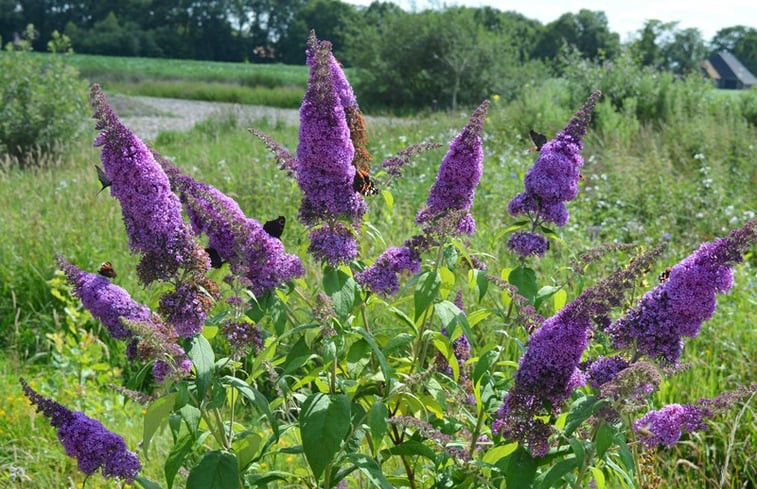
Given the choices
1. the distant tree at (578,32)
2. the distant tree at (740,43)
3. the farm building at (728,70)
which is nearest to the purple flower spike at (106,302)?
the distant tree at (578,32)

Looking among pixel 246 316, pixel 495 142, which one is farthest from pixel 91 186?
pixel 246 316

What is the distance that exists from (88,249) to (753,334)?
18.4 ft

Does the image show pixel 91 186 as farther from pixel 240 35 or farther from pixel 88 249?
pixel 240 35

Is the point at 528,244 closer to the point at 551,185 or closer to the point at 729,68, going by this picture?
the point at 551,185

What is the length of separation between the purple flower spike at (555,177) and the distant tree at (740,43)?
111m

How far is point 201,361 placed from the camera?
2150 millimetres

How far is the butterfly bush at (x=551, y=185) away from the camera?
2863mm

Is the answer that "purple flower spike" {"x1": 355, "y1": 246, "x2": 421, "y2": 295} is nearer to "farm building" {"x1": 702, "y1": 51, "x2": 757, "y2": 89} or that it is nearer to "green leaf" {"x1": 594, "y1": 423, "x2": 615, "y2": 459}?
"green leaf" {"x1": 594, "y1": 423, "x2": 615, "y2": 459}

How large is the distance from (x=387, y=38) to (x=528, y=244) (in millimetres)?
27841

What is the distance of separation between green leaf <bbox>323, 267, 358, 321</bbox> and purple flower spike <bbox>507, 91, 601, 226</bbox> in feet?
2.61

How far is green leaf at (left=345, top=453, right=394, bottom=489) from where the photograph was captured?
238cm

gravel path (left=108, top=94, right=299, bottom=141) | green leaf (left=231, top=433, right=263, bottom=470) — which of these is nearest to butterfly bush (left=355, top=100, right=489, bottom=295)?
green leaf (left=231, top=433, right=263, bottom=470)

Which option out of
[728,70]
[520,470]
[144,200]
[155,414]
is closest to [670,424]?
[520,470]

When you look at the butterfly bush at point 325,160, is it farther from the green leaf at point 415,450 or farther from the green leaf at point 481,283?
the green leaf at point 415,450
